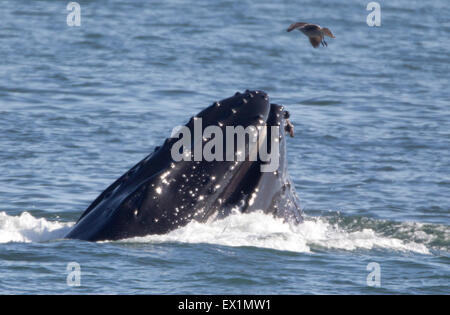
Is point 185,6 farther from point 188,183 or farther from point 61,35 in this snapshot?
point 188,183

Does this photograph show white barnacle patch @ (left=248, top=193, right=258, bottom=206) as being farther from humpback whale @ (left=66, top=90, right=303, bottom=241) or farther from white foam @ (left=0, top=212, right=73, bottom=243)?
white foam @ (left=0, top=212, right=73, bottom=243)

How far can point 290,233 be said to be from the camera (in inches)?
399

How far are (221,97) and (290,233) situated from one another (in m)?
11.8

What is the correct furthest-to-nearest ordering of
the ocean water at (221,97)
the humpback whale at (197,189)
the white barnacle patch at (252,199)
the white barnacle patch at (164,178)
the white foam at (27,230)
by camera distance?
the white foam at (27,230) → the white barnacle patch at (252,199) → the ocean water at (221,97) → the white barnacle patch at (164,178) → the humpback whale at (197,189)

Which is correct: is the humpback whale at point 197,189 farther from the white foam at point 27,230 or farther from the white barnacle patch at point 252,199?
the white foam at point 27,230

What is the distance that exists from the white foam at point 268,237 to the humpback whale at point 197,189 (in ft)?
0.34

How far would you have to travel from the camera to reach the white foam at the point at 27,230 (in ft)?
35.2


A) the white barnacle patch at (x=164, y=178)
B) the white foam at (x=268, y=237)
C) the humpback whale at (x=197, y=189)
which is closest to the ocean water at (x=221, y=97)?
the white foam at (x=268, y=237)

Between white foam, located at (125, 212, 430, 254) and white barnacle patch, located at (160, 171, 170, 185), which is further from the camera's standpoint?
white foam, located at (125, 212, 430, 254)

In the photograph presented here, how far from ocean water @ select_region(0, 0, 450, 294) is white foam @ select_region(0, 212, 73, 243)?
38mm

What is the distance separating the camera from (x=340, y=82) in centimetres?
2455

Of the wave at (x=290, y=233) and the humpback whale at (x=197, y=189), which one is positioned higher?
the humpback whale at (x=197, y=189)

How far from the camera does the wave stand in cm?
948

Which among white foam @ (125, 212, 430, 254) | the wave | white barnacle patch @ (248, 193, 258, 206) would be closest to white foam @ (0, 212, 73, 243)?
the wave
